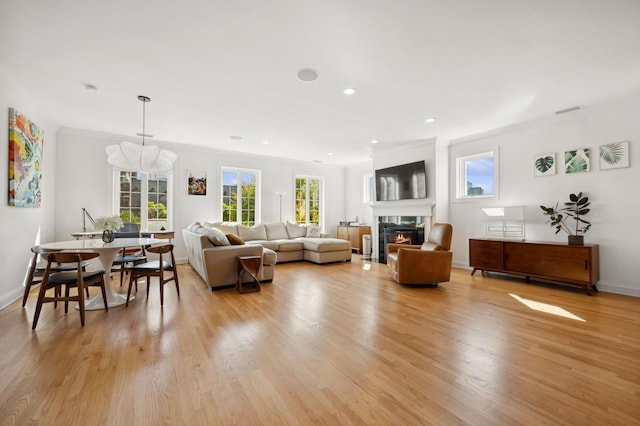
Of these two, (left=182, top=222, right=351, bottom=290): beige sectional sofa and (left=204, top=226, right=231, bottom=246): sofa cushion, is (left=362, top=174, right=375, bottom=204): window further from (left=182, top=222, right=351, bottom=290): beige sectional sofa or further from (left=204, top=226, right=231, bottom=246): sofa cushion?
(left=204, top=226, right=231, bottom=246): sofa cushion

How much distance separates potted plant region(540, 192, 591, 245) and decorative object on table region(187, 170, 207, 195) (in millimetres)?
6580

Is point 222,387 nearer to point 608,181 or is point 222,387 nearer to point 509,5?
point 509,5

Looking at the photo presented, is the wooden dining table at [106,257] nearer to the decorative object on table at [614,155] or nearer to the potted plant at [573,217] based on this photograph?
the potted plant at [573,217]

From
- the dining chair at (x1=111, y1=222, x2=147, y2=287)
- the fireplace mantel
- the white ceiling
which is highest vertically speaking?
the white ceiling

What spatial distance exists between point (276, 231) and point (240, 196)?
51.1 inches

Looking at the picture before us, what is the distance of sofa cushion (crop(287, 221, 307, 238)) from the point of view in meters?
7.28

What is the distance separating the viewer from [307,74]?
3.11 m

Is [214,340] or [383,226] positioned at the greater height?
[383,226]

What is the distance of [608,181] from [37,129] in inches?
324

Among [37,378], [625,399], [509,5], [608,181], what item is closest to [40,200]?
[37,378]

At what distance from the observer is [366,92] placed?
3588mm

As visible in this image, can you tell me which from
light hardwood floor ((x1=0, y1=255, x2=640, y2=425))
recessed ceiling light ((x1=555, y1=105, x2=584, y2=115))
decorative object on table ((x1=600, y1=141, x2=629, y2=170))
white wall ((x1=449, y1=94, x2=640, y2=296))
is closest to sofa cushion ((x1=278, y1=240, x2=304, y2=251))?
light hardwood floor ((x1=0, y1=255, x2=640, y2=425))

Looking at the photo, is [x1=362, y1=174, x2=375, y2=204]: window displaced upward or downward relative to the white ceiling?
downward

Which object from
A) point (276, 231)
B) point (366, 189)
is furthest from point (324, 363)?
point (366, 189)
